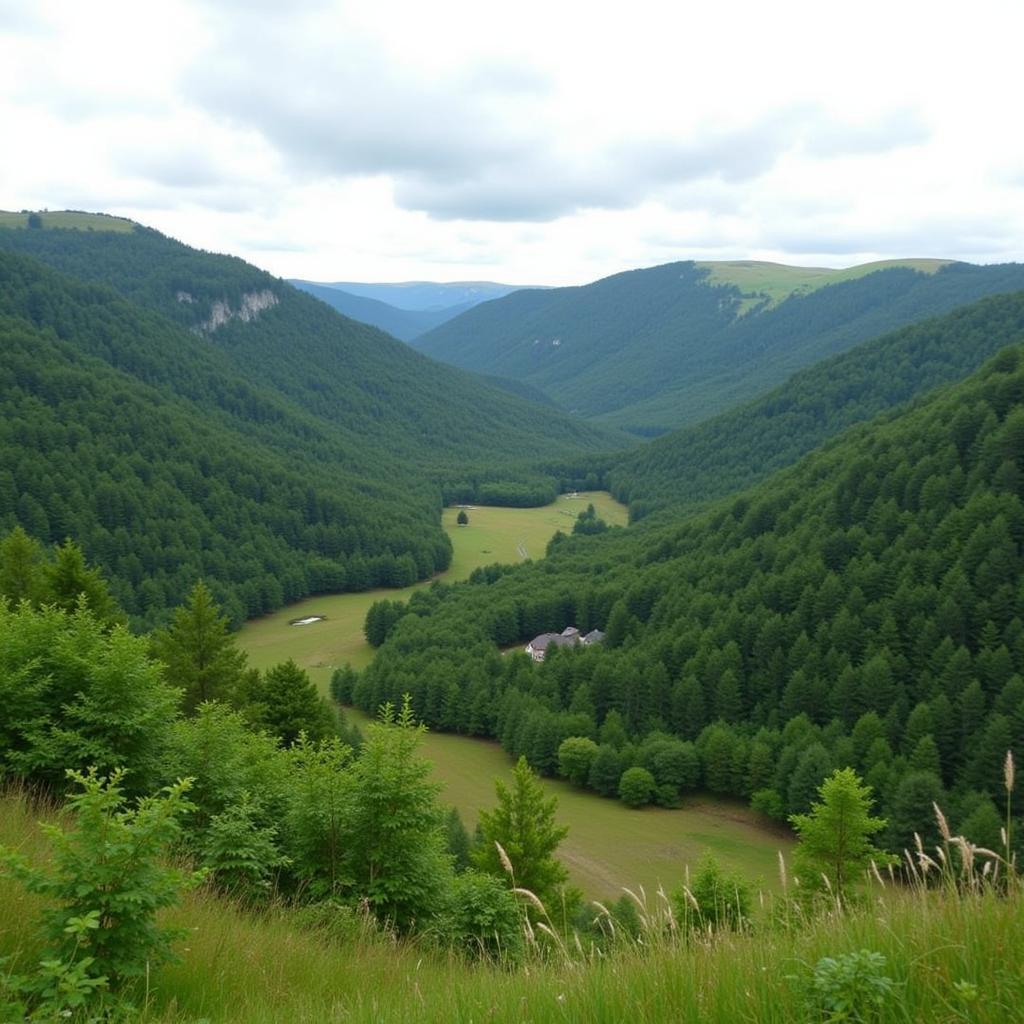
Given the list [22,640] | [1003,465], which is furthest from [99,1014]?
[1003,465]

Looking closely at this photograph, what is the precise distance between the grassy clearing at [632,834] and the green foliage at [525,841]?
1542 centimetres

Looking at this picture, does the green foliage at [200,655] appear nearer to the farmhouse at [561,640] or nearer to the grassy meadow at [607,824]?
the grassy meadow at [607,824]

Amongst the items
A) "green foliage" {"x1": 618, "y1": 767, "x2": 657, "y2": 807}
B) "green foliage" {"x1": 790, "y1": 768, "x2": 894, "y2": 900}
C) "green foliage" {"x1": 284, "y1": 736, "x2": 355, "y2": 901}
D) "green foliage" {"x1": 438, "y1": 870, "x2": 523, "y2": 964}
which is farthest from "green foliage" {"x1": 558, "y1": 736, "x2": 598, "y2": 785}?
"green foliage" {"x1": 284, "y1": 736, "x2": 355, "y2": 901}

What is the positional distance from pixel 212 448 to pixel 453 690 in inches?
3873

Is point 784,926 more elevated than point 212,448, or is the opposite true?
point 784,926

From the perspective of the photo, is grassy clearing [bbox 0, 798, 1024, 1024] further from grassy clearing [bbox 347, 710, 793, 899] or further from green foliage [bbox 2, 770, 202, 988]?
grassy clearing [bbox 347, 710, 793, 899]

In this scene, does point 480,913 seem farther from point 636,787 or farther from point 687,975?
point 636,787

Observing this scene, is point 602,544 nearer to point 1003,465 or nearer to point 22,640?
point 1003,465

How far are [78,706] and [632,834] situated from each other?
4382 centimetres

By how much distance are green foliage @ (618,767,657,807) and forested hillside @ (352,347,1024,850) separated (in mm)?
1359

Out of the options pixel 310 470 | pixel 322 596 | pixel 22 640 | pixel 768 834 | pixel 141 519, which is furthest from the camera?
pixel 310 470

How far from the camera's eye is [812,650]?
229ft

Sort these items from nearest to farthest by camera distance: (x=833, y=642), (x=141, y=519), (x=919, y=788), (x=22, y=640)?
(x=22, y=640), (x=919, y=788), (x=833, y=642), (x=141, y=519)

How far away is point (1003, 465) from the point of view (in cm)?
7344
